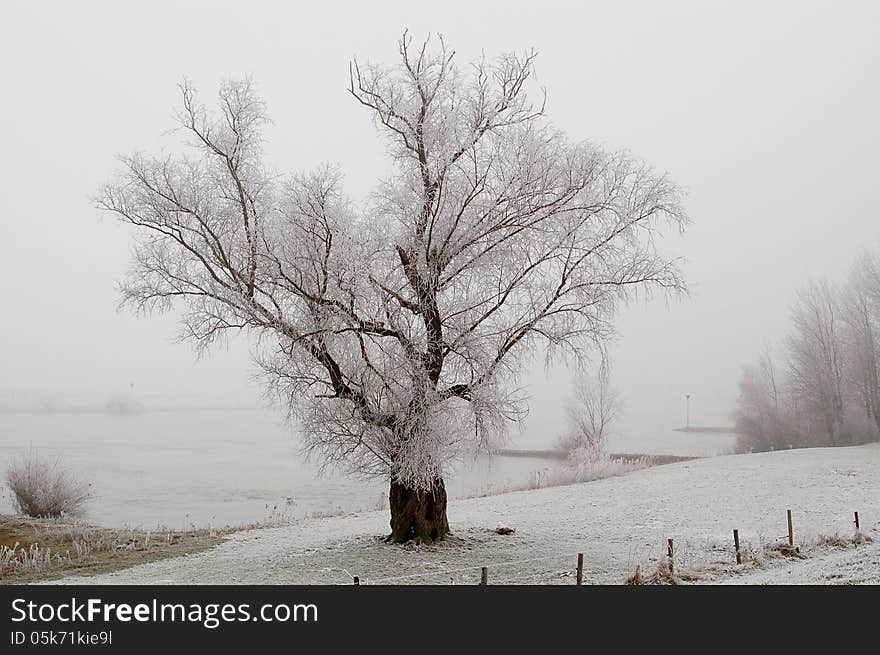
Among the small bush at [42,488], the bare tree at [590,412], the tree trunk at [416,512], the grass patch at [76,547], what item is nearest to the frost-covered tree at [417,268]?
the tree trunk at [416,512]

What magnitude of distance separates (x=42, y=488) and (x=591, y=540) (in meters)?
19.7

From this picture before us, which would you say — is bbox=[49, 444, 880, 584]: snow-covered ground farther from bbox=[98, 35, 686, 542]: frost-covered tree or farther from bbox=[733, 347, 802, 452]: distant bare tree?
bbox=[733, 347, 802, 452]: distant bare tree

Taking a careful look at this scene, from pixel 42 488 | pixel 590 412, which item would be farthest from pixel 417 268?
pixel 590 412

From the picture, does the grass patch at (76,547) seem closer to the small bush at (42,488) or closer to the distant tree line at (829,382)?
the small bush at (42,488)

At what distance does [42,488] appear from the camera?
24.1m

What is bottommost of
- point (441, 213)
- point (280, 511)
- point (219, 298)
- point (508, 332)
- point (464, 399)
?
point (280, 511)

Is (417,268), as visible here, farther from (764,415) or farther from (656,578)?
(764,415)
